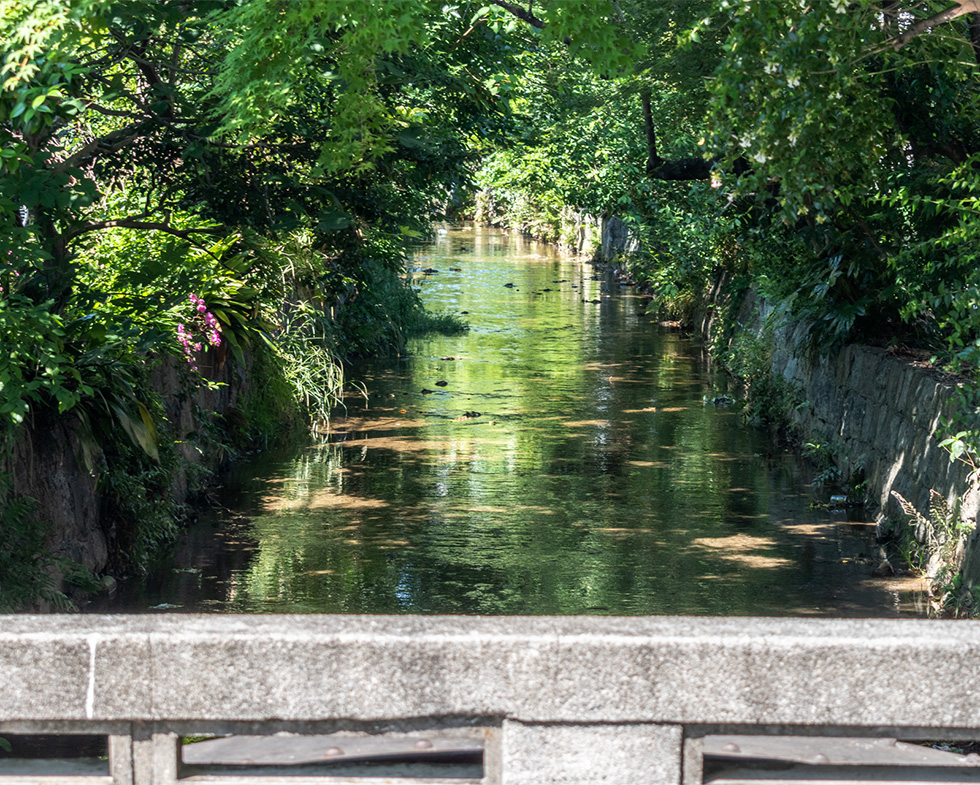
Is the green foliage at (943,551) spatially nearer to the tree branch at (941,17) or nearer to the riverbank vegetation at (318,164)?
the riverbank vegetation at (318,164)

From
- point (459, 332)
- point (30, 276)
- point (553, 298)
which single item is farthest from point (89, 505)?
point (553, 298)

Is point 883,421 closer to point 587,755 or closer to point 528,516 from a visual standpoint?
point 528,516

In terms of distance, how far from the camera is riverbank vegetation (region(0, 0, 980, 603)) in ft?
21.7

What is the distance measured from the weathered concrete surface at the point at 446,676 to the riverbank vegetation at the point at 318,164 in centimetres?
314

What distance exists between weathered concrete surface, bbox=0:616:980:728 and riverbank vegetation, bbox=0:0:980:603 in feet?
10.3

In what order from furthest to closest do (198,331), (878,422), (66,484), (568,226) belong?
(568,226), (198,331), (878,422), (66,484)

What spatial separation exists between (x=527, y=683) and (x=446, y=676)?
232 mm

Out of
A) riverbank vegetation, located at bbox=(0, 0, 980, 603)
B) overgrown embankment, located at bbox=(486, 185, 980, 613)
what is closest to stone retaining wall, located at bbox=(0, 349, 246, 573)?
riverbank vegetation, located at bbox=(0, 0, 980, 603)

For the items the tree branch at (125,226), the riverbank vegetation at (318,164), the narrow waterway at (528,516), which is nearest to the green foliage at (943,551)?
the narrow waterway at (528,516)

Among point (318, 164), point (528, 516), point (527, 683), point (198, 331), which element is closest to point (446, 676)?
point (527, 683)

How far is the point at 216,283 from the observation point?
12.2 m

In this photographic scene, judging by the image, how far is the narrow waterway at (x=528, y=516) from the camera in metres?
9.11

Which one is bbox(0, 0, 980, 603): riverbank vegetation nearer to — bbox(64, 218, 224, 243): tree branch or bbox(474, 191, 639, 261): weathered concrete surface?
bbox(64, 218, 224, 243): tree branch

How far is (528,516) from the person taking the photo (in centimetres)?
1129
